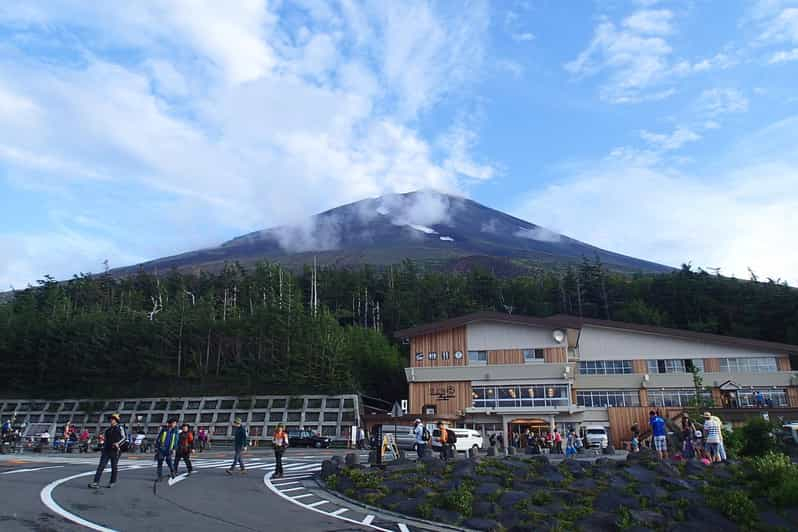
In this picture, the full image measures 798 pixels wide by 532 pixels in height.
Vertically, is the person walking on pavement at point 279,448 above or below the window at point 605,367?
below

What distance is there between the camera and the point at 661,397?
42.2m

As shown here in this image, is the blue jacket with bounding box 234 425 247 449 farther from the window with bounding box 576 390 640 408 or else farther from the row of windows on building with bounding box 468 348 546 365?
the window with bounding box 576 390 640 408

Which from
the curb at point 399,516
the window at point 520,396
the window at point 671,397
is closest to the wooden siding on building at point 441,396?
the window at point 520,396

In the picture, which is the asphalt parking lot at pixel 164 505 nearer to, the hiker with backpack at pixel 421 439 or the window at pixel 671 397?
the hiker with backpack at pixel 421 439

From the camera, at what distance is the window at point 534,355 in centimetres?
4203

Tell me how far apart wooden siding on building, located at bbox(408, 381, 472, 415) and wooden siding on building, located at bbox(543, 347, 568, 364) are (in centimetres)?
566

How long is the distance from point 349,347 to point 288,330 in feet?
17.4

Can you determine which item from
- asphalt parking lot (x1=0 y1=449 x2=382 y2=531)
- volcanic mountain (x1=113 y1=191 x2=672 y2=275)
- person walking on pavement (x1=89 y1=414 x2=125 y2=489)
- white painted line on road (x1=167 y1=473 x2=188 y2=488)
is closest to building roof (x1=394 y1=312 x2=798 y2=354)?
asphalt parking lot (x1=0 y1=449 x2=382 y2=531)

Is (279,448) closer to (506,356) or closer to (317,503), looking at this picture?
(317,503)

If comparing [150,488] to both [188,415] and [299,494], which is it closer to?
[299,494]

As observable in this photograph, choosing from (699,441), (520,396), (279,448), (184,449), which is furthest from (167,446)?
(520,396)

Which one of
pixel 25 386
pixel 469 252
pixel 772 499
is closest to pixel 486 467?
pixel 772 499

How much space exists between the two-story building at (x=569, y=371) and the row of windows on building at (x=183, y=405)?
273 inches

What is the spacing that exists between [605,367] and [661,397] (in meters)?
4.13
